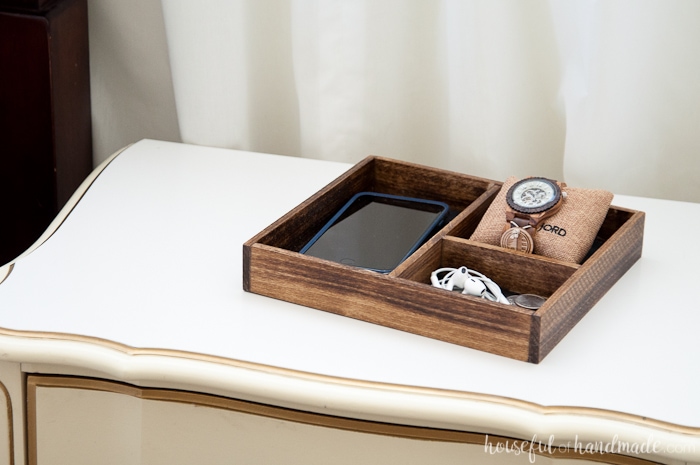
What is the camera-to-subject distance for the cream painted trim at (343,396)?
56cm

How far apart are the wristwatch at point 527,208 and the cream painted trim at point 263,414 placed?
0.61 ft

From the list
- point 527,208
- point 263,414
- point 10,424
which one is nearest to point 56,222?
point 10,424

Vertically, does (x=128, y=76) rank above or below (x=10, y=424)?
above

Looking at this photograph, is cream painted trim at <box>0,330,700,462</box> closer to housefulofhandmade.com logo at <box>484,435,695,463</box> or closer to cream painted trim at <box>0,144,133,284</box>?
housefulofhandmade.com logo at <box>484,435,695,463</box>

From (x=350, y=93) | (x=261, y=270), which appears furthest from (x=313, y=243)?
(x=350, y=93)

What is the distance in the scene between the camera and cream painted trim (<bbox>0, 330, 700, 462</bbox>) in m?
0.56

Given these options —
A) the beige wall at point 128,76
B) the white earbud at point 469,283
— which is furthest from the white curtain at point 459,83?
the white earbud at point 469,283

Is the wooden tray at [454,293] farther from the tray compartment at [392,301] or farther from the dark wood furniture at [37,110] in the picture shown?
the dark wood furniture at [37,110]

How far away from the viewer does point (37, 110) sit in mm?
995

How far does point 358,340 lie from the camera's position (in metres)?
0.64

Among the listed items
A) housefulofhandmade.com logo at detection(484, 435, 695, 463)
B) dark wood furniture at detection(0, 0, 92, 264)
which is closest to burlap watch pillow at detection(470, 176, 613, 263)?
housefulofhandmade.com logo at detection(484, 435, 695, 463)

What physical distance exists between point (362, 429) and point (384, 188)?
1.08ft

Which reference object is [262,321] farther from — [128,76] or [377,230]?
[128,76]

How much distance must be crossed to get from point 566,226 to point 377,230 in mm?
166
